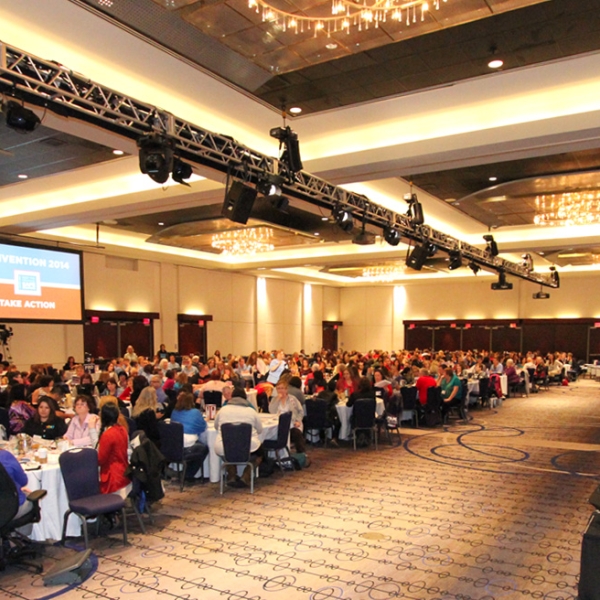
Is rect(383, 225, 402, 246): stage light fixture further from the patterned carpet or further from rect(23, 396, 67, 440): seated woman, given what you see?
rect(23, 396, 67, 440): seated woman

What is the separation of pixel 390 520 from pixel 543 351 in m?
20.7

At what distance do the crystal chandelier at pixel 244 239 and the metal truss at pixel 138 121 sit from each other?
5.24 m

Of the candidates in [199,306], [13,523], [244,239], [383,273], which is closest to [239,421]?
[13,523]

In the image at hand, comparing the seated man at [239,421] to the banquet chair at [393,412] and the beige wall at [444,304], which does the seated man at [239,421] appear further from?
the beige wall at [444,304]

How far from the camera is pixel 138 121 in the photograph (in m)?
5.30

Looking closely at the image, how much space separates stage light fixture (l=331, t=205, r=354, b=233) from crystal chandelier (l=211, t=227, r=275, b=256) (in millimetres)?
4922

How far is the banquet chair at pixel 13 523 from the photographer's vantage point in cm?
417

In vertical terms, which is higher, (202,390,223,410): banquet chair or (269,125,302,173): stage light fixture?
(269,125,302,173): stage light fixture

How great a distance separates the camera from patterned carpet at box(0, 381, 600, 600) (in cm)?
422

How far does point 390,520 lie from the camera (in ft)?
18.5

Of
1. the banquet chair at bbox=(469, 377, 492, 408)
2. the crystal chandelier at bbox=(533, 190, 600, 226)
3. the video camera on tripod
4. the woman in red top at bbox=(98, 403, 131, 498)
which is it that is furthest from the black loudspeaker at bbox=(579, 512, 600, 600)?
the video camera on tripod

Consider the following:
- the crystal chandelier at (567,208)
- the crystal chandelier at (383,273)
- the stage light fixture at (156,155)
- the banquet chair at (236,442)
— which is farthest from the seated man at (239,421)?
the crystal chandelier at (383,273)

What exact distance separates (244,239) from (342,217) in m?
6.41

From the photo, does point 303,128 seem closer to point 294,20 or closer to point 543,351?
point 294,20
